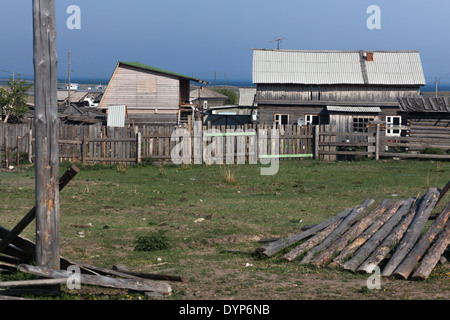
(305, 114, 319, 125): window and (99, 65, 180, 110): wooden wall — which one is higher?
(99, 65, 180, 110): wooden wall

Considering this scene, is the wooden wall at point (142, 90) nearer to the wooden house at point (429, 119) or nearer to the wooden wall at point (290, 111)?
the wooden wall at point (290, 111)

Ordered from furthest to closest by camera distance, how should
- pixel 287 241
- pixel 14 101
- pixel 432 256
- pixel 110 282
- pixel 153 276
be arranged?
pixel 14 101 → pixel 287 241 → pixel 432 256 → pixel 153 276 → pixel 110 282

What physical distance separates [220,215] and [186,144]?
11178mm

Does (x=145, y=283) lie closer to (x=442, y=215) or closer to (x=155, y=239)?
(x=155, y=239)

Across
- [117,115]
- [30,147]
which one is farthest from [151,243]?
[117,115]

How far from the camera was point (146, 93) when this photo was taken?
146 ft

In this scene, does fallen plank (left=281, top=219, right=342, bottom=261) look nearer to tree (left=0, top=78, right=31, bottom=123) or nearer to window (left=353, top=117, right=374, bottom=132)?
window (left=353, top=117, right=374, bottom=132)

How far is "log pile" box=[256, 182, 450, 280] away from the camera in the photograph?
8.55 metres

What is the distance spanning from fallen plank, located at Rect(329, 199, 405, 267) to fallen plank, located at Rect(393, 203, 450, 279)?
0.90m

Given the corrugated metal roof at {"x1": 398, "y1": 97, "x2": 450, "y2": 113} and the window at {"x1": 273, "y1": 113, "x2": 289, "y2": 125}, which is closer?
the corrugated metal roof at {"x1": 398, "y1": 97, "x2": 450, "y2": 113}

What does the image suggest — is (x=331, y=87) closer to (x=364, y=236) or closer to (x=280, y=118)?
(x=280, y=118)

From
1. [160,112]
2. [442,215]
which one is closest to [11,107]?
[160,112]

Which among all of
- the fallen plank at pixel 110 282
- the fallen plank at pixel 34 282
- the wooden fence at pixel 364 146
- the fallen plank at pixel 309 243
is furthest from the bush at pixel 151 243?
the wooden fence at pixel 364 146

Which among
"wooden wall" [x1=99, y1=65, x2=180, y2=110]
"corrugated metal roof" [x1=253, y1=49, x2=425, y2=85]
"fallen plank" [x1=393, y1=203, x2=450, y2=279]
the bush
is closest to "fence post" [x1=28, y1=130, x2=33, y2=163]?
the bush
